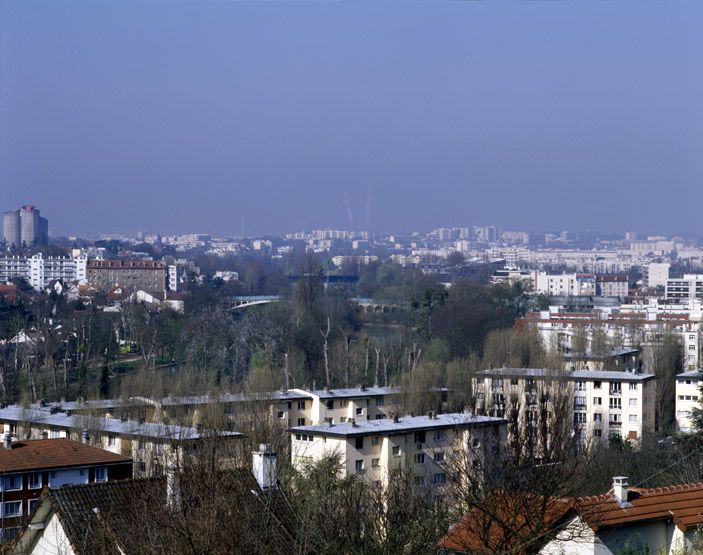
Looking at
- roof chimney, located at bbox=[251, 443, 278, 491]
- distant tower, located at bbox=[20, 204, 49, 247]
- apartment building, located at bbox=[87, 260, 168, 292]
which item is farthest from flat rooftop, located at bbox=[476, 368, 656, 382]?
distant tower, located at bbox=[20, 204, 49, 247]

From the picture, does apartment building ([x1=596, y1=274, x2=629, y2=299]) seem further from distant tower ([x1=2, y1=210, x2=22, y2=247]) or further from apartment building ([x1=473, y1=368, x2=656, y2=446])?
apartment building ([x1=473, y1=368, x2=656, y2=446])

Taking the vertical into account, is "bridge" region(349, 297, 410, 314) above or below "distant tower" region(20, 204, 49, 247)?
below

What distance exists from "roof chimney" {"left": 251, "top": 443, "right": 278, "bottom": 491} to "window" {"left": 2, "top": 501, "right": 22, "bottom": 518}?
13.6ft

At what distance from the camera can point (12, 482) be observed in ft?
34.8

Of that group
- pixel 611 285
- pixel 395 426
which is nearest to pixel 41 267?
pixel 611 285

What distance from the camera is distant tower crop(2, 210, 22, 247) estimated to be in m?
83.8

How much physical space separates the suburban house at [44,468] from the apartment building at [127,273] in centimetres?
4388

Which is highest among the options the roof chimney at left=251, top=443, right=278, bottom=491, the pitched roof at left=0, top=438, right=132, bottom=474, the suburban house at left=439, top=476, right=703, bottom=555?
the roof chimney at left=251, top=443, right=278, bottom=491

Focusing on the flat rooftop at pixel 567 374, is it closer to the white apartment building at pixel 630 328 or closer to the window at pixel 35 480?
the white apartment building at pixel 630 328

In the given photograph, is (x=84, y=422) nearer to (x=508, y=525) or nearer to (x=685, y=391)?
(x=508, y=525)

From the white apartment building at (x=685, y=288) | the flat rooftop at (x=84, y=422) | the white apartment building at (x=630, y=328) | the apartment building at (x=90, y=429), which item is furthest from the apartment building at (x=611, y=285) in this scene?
the apartment building at (x=90, y=429)

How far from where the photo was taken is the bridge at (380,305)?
39.5 metres

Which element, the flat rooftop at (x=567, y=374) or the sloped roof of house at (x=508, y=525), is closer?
the sloped roof of house at (x=508, y=525)

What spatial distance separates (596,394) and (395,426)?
20.3ft
